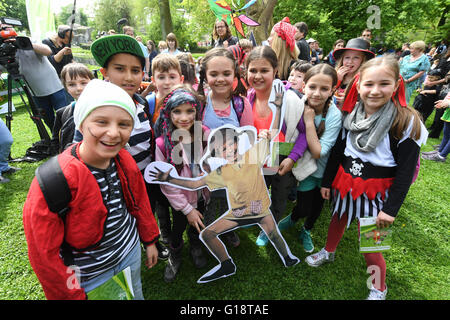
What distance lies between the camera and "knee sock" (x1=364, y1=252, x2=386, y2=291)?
1707 mm

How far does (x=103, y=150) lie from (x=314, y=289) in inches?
78.6

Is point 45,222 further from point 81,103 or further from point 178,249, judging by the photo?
point 178,249

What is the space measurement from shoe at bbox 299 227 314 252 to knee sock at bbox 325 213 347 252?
22cm

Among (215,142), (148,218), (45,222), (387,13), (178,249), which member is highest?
(387,13)

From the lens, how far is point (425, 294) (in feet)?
6.29

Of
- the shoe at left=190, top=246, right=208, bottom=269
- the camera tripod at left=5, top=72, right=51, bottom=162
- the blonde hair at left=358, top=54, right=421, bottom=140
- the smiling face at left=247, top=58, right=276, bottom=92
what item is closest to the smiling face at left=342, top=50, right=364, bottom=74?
the blonde hair at left=358, top=54, right=421, bottom=140

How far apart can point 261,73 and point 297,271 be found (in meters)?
1.79

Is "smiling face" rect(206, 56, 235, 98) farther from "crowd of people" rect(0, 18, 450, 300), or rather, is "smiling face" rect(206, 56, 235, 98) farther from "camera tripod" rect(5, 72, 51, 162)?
"camera tripod" rect(5, 72, 51, 162)

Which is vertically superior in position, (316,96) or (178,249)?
(316,96)

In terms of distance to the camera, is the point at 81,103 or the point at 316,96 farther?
the point at 316,96

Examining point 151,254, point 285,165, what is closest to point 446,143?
point 285,165

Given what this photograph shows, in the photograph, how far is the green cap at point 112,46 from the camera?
1518 millimetres

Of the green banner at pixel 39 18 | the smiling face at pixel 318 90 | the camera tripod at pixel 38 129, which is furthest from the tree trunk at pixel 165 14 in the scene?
the smiling face at pixel 318 90
